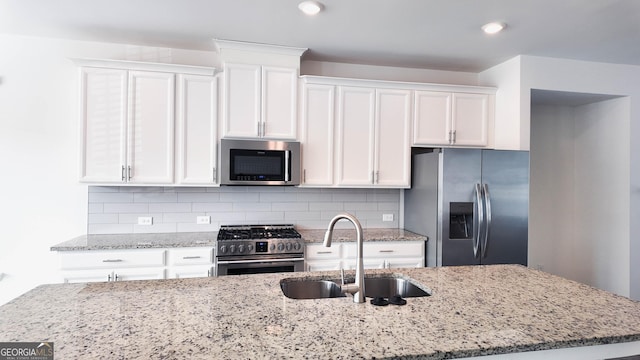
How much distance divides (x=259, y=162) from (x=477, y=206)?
6.45 ft

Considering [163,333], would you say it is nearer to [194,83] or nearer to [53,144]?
[194,83]

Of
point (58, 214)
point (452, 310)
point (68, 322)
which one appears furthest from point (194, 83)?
point (452, 310)

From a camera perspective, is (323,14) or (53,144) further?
(53,144)

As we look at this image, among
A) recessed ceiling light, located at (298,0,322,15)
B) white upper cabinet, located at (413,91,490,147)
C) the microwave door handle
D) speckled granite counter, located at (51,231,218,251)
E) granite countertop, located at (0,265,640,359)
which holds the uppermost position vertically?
recessed ceiling light, located at (298,0,322,15)

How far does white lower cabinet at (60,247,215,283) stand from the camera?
2.69 m

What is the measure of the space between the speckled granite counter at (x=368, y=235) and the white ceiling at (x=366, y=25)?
5.69 ft

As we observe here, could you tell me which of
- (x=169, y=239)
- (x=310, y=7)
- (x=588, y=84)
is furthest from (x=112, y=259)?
(x=588, y=84)

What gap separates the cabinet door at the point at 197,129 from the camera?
3.05 m

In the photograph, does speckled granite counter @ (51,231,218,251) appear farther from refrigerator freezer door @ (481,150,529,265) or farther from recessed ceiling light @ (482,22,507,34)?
recessed ceiling light @ (482,22,507,34)

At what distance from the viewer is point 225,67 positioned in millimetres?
3105

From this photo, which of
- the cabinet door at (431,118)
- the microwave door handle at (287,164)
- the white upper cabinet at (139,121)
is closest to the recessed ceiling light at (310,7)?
the white upper cabinet at (139,121)

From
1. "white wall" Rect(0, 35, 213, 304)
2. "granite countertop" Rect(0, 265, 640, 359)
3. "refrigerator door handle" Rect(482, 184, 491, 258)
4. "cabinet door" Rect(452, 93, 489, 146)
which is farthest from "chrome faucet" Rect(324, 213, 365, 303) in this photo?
"white wall" Rect(0, 35, 213, 304)

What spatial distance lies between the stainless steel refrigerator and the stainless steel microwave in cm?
A: 127

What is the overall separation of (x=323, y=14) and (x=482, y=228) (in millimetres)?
2213
